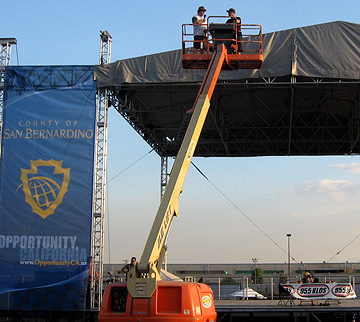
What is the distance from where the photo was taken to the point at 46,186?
21.6 meters

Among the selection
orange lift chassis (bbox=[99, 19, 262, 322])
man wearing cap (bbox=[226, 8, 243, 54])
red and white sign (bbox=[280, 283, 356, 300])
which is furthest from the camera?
red and white sign (bbox=[280, 283, 356, 300])

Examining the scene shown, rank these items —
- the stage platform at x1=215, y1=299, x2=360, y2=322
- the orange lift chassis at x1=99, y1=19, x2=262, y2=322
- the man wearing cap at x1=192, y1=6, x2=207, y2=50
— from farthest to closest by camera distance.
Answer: the stage platform at x1=215, y1=299, x2=360, y2=322 → the man wearing cap at x1=192, y1=6, x2=207, y2=50 → the orange lift chassis at x1=99, y1=19, x2=262, y2=322

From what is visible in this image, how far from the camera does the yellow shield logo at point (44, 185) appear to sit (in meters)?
21.4

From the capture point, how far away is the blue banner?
2084cm

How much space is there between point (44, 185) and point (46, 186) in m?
0.09

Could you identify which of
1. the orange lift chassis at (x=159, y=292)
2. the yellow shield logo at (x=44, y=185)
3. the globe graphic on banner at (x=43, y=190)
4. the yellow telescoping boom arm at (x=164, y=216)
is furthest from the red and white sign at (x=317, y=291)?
the yellow telescoping boom arm at (x=164, y=216)

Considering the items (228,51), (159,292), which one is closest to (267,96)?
(228,51)

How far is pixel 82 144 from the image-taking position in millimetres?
21875

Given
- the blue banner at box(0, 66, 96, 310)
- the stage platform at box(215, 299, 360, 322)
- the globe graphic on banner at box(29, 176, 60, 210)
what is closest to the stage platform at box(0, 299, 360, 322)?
the stage platform at box(215, 299, 360, 322)

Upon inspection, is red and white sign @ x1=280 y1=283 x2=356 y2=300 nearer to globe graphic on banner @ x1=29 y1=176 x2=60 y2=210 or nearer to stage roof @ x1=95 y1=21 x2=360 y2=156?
stage roof @ x1=95 y1=21 x2=360 y2=156

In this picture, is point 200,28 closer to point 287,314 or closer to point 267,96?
point 267,96

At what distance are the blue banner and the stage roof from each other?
6.29ft

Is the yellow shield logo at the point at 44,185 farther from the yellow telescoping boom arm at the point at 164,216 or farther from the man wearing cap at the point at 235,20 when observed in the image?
the yellow telescoping boom arm at the point at 164,216

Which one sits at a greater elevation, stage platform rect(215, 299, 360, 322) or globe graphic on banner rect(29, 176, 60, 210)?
globe graphic on banner rect(29, 176, 60, 210)
